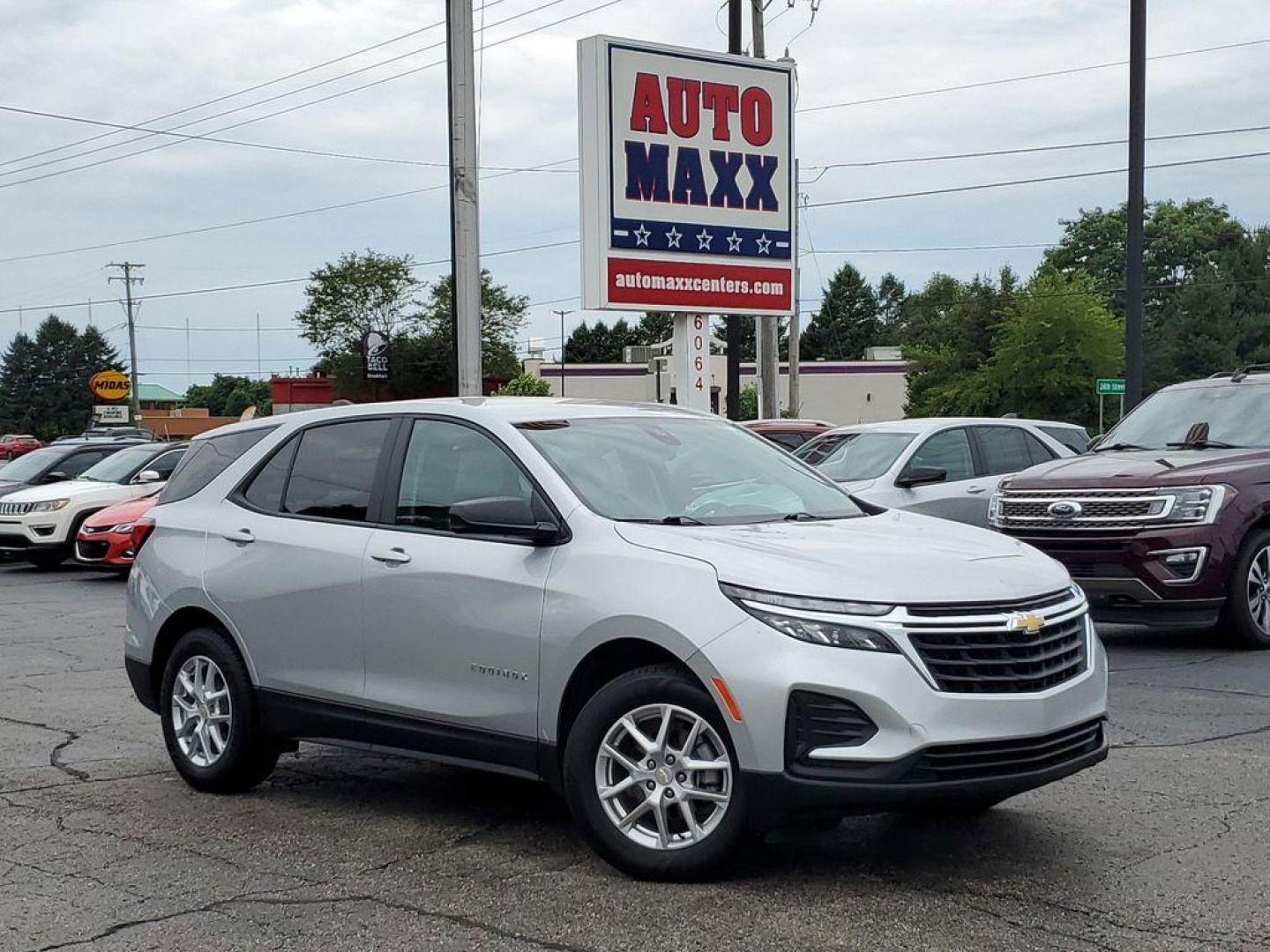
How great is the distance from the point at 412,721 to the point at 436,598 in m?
0.51

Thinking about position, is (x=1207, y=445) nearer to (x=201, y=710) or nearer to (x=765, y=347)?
(x=201, y=710)

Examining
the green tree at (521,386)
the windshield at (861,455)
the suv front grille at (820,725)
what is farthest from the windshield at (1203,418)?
the green tree at (521,386)

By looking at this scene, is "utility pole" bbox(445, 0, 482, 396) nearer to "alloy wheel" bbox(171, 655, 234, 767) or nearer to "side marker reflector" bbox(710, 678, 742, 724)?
"alloy wheel" bbox(171, 655, 234, 767)

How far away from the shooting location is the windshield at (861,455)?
14.6m

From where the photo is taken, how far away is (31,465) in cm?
2278


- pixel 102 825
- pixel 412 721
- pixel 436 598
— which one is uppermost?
pixel 436 598

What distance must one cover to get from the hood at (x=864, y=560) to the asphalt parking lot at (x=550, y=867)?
101cm

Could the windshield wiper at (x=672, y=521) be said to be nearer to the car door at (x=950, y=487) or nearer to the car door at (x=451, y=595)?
the car door at (x=451, y=595)

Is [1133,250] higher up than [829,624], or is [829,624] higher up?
[1133,250]

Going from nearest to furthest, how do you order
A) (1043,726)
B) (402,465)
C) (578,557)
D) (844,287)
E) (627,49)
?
(1043,726) < (578,557) < (402,465) < (627,49) < (844,287)

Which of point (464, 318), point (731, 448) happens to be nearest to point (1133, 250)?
point (464, 318)

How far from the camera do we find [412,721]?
620cm

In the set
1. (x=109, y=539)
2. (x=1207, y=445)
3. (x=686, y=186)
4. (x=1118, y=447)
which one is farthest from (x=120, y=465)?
(x=1207, y=445)

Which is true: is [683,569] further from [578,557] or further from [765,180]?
[765,180]
